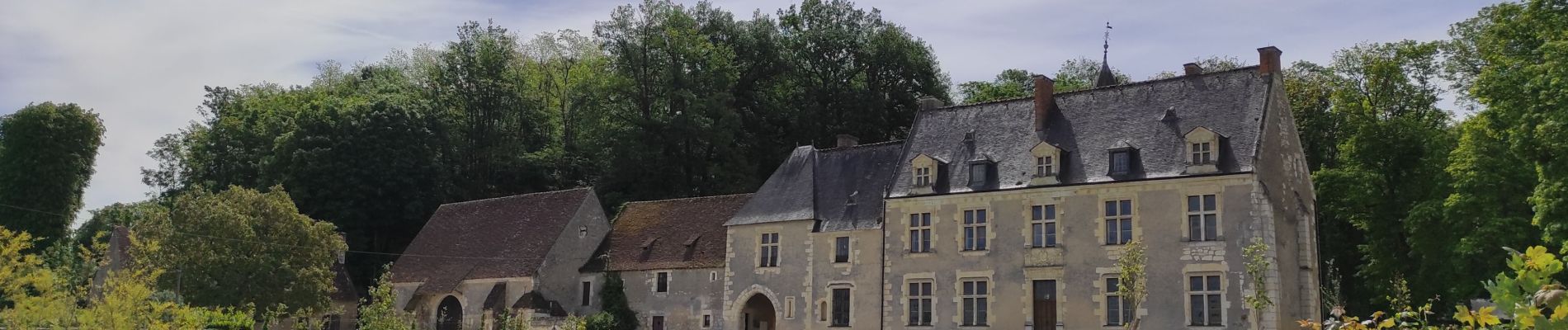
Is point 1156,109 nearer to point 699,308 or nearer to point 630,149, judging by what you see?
point 699,308

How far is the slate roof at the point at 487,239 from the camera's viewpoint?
42.5 meters

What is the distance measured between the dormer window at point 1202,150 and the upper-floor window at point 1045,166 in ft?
10.9

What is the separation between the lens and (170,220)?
120ft

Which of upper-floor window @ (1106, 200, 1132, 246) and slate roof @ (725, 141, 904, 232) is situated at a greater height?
slate roof @ (725, 141, 904, 232)

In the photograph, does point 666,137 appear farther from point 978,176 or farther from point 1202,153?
point 1202,153

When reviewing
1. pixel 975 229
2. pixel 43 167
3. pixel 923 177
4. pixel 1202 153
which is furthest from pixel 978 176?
pixel 43 167

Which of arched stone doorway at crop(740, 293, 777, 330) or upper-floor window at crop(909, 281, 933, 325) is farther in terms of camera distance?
arched stone doorway at crop(740, 293, 777, 330)

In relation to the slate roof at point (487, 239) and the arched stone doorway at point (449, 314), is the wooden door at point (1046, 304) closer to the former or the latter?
the slate roof at point (487, 239)

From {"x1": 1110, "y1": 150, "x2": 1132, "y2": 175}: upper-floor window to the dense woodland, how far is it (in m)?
8.51

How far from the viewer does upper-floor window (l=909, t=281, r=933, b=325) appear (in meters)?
34.1

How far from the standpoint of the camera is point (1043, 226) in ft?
107

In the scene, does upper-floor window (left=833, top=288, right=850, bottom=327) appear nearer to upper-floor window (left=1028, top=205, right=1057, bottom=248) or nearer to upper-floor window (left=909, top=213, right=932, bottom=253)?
upper-floor window (left=909, top=213, right=932, bottom=253)

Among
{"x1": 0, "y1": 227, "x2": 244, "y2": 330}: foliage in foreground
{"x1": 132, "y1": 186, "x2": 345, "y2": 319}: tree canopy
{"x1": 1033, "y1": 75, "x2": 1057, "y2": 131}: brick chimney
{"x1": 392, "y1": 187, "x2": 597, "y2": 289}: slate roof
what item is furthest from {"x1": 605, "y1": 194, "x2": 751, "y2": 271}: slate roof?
{"x1": 0, "y1": 227, "x2": 244, "y2": 330}: foliage in foreground

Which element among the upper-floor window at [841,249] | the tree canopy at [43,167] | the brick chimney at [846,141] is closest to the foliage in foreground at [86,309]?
the upper-floor window at [841,249]
